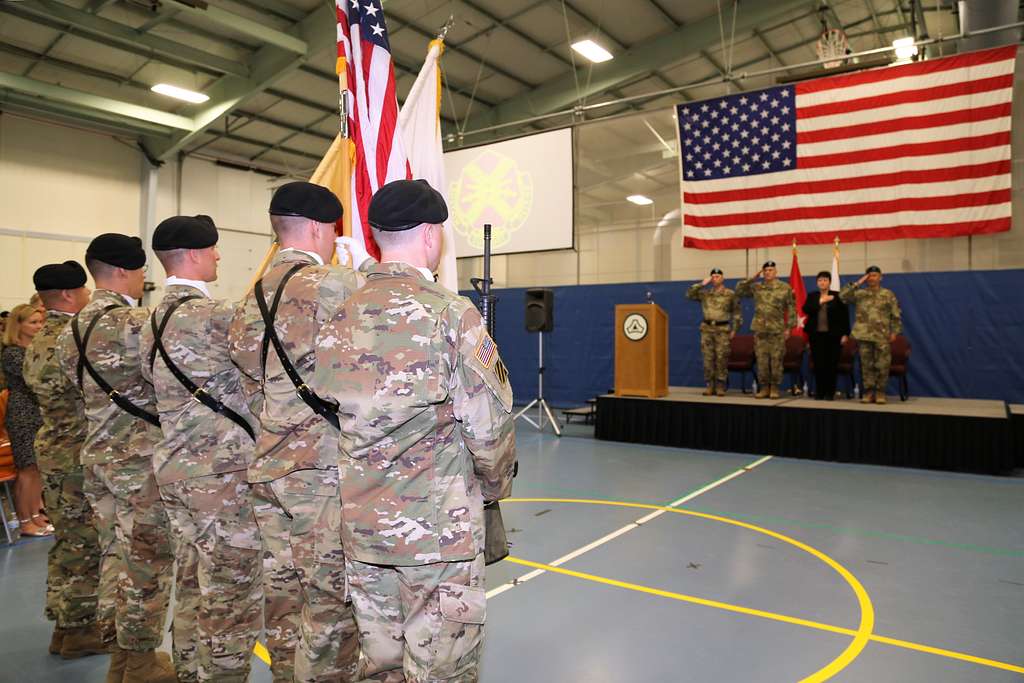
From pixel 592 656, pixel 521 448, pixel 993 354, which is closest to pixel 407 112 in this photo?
pixel 592 656

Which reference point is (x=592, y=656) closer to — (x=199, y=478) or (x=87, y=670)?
(x=199, y=478)

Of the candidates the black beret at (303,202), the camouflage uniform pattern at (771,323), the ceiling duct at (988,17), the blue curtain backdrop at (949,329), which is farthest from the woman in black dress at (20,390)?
the ceiling duct at (988,17)

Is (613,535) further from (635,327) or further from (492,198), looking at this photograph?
(492,198)

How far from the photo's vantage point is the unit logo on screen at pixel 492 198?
916 cm

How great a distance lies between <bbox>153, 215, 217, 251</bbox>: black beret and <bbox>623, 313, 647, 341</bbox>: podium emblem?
5882 millimetres

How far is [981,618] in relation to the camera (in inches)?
110

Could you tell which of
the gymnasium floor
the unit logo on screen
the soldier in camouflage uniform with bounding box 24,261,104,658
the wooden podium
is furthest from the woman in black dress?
the unit logo on screen

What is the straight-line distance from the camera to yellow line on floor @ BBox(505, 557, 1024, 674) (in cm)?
240

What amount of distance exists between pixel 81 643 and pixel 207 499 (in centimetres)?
114

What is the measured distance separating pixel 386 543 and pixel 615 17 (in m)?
10.9

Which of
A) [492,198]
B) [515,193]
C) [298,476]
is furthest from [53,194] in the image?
[298,476]

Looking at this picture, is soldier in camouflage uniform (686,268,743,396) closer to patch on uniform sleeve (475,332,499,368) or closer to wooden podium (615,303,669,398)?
wooden podium (615,303,669,398)

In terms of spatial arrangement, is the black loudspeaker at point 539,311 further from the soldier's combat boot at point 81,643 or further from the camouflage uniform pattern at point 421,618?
the camouflage uniform pattern at point 421,618

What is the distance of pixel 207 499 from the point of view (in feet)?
6.38
